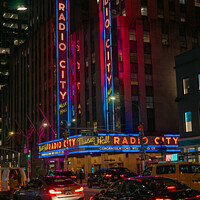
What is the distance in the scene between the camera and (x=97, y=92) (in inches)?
2382

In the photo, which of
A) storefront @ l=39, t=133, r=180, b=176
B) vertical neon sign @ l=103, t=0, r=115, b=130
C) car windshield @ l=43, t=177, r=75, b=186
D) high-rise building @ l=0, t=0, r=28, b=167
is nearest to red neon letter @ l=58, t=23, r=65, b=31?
vertical neon sign @ l=103, t=0, r=115, b=130

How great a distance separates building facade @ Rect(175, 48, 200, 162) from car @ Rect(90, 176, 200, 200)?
24.6 m

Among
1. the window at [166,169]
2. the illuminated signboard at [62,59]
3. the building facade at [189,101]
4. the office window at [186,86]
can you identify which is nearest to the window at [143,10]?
the illuminated signboard at [62,59]

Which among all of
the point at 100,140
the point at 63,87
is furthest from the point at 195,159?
the point at 63,87

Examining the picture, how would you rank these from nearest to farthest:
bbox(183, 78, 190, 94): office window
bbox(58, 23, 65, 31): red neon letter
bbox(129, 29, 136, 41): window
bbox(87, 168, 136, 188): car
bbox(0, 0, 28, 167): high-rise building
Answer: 1. bbox(87, 168, 136, 188): car
2. bbox(183, 78, 190, 94): office window
3. bbox(129, 29, 136, 41): window
4. bbox(58, 23, 65, 31): red neon letter
5. bbox(0, 0, 28, 167): high-rise building

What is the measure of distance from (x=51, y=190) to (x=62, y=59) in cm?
5038

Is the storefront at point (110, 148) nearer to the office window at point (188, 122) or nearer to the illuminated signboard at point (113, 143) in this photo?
the illuminated signboard at point (113, 143)

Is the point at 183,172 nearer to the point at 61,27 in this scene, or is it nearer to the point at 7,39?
the point at 61,27

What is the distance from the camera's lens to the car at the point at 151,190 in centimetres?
1128

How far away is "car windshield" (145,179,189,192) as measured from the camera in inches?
456

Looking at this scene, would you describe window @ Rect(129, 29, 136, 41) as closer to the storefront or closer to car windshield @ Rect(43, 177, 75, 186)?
the storefront

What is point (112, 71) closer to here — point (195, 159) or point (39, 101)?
point (195, 159)

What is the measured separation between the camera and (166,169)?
20719 mm

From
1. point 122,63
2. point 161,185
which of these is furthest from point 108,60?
point 161,185
